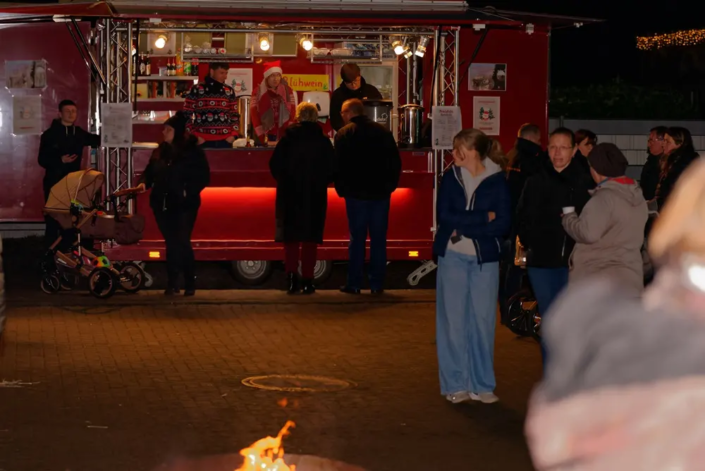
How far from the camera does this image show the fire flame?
274 inches

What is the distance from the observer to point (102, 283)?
13.9 meters

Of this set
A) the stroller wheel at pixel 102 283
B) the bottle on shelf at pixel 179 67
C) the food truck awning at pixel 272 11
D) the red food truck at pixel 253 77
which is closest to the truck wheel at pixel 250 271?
the red food truck at pixel 253 77

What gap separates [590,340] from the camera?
10.4 ft

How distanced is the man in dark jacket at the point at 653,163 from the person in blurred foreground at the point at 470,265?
5.16 m

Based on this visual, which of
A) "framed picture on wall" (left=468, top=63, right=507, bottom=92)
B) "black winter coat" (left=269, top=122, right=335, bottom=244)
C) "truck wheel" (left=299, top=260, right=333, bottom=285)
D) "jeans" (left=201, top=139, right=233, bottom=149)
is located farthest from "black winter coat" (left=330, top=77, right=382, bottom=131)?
"black winter coat" (left=269, top=122, right=335, bottom=244)

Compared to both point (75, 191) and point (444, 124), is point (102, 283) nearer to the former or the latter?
point (75, 191)

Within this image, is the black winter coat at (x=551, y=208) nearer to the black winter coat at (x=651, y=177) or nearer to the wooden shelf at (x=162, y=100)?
the black winter coat at (x=651, y=177)

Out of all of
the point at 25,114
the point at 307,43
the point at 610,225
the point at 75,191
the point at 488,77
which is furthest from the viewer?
the point at 307,43

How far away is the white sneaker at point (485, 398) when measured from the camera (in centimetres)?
881

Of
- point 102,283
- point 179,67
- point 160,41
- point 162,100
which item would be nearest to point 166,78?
point 162,100

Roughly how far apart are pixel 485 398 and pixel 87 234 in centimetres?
662

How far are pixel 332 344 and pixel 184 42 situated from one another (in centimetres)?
885

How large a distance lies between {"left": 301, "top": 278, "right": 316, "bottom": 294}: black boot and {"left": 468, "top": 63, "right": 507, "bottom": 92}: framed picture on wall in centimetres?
443

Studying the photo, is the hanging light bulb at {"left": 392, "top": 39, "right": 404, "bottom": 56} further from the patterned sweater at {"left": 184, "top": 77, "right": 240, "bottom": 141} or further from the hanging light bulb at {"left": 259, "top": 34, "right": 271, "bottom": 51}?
the patterned sweater at {"left": 184, "top": 77, "right": 240, "bottom": 141}
